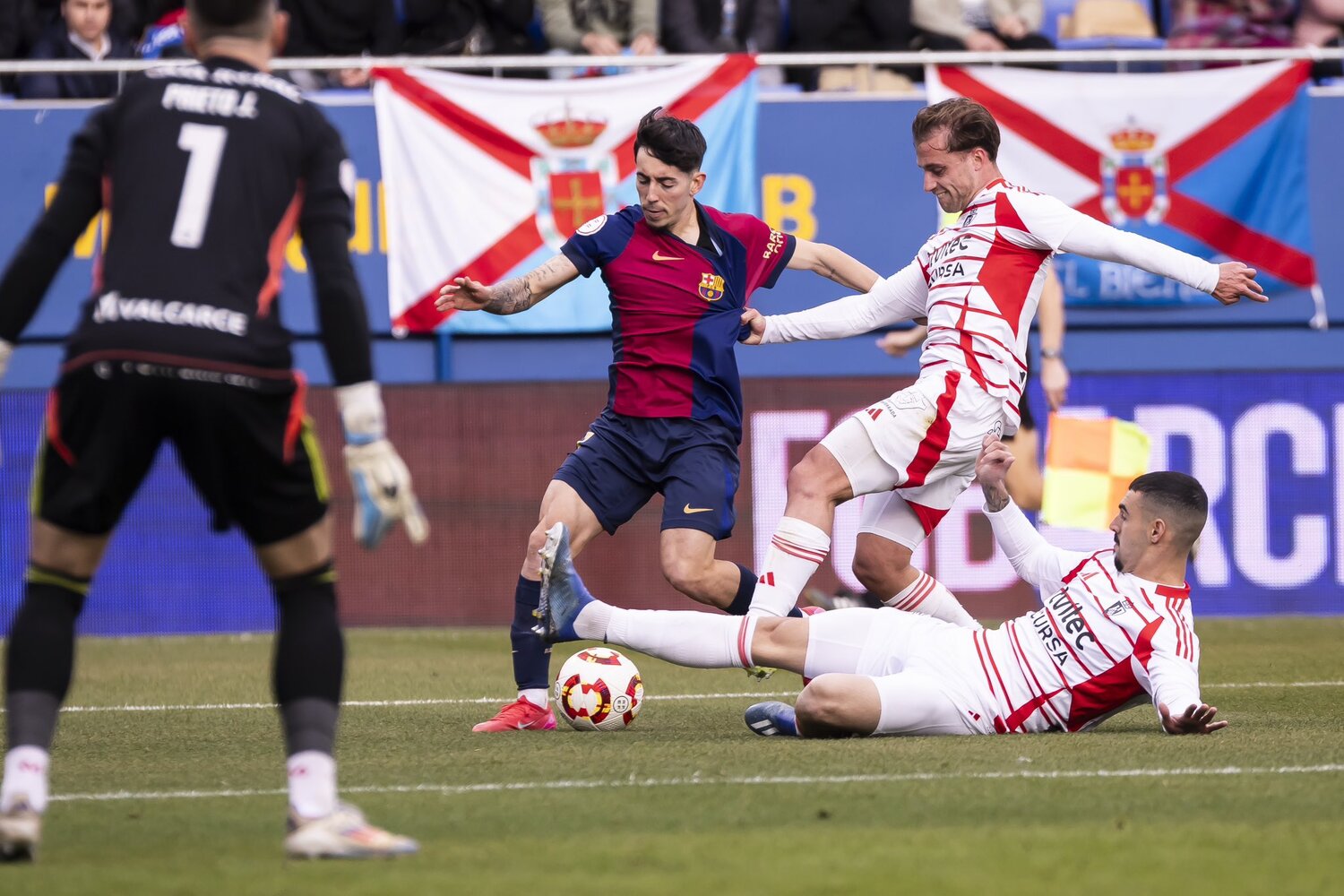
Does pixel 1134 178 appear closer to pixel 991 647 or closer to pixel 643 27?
pixel 643 27

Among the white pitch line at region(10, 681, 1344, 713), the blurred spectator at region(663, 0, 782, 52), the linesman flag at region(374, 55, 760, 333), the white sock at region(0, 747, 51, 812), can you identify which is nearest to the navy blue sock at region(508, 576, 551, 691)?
the white pitch line at region(10, 681, 1344, 713)

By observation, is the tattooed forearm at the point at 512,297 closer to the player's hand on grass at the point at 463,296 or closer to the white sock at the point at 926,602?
the player's hand on grass at the point at 463,296

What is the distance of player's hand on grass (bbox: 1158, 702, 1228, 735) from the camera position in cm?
553

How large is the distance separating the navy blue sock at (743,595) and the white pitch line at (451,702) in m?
0.81

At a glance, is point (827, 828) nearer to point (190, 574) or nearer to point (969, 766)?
point (969, 766)

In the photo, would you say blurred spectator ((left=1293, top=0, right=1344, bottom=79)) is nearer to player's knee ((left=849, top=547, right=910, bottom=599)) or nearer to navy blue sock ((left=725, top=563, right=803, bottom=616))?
player's knee ((left=849, top=547, right=910, bottom=599))

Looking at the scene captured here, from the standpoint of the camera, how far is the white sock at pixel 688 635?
241 inches

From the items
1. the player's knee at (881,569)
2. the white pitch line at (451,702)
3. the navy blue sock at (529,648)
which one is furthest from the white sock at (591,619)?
the white pitch line at (451,702)

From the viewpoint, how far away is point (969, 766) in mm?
5203

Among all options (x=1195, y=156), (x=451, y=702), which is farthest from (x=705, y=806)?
(x=1195, y=156)

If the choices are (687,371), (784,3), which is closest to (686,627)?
(687,371)

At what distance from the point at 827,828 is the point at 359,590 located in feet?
25.1

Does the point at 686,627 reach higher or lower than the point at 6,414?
lower

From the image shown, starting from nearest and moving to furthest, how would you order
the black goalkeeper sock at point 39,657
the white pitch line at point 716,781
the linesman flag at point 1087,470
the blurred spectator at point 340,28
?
the black goalkeeper sock at point 39,657 → the white pitch line at point 716,781 → the linesman flag at point 1087,470 → the blurred spectator at point 340,28
